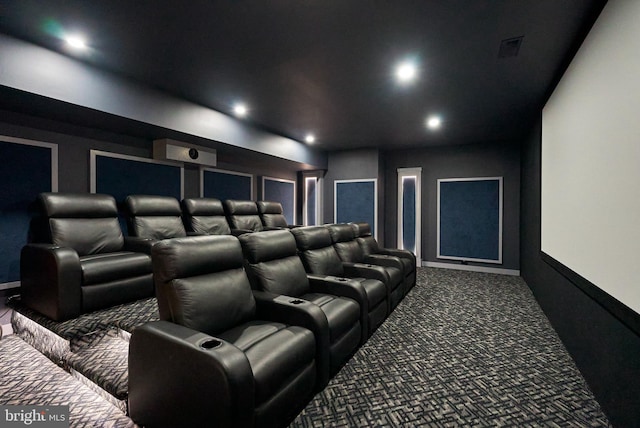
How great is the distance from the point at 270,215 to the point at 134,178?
7.24 ft

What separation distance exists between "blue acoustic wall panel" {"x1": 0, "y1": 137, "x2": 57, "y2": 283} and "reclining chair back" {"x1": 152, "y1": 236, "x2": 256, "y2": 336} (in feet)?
7.60

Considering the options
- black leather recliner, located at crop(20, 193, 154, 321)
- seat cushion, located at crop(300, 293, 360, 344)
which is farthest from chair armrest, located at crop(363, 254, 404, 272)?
black leather recliner, located at crop(20, 193, 154, 321)

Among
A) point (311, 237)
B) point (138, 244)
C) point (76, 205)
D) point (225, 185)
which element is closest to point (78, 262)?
point (138, 244)

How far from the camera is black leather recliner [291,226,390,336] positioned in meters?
2.78

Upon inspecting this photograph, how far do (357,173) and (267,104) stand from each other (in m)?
3.03

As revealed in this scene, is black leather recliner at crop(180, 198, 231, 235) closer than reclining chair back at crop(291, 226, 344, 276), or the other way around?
reclining chair back at crop(291, 226, 344, 276)

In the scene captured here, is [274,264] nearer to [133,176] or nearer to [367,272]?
[367,272]

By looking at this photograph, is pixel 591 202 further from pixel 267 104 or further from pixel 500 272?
pixel 500 272

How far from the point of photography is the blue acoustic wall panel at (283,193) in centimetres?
610

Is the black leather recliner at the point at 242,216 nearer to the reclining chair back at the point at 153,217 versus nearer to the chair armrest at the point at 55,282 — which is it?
the reclining chair back at the point at 153,217

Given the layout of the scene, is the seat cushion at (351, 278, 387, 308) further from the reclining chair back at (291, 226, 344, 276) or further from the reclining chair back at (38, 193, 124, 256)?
the reclining chair back at (38, 193, 124, 256)

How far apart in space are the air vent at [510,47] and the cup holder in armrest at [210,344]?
2889 millimetres

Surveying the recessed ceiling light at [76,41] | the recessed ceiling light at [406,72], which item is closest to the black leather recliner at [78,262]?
the recessed ceiling light at [76,41]

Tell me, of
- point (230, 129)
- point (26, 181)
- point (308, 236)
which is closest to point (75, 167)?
point (26, 181)
